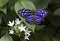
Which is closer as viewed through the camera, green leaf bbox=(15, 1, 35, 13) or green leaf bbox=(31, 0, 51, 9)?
green leaf bbox=(15, 1, 35, 13)

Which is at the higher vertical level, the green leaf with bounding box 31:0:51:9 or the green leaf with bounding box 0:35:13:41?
the green leaf with bounding box 31:0:51:9

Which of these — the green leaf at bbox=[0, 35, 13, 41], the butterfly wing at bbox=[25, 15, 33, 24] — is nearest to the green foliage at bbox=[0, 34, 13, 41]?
the green leaf at bbox=[0, 35, 13, 41]

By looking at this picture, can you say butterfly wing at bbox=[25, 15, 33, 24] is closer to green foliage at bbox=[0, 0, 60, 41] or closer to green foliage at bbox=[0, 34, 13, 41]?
green foliage at bbox=[0, 0, 60, 41]

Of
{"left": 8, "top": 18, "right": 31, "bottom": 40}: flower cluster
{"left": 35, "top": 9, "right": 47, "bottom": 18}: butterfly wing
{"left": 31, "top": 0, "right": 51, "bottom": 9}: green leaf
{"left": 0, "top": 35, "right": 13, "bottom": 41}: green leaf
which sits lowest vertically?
{"left": 0, "top": 35, "right": 13, "bottom": 41}: green leaf

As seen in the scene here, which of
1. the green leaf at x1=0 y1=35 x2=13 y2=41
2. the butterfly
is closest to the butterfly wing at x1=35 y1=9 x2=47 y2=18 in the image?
the butterfly

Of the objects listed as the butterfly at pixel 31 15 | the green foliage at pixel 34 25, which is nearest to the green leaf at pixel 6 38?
the green foliage at pixel 34 25

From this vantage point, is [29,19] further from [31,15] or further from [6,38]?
[6,38]

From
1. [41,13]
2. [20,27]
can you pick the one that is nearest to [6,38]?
[20,27]

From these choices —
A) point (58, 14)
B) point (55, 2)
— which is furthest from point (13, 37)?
point (55, 2)

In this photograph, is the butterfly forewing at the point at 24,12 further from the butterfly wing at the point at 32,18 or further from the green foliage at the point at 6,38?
the green foliage at the point at 6,38

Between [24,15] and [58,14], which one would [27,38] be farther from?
[58,14]

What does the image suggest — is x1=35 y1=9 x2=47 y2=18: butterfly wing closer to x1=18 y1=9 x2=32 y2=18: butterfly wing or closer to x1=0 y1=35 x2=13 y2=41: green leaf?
x1=18 y1=9 x2=32 y2=18: butterfly wing
